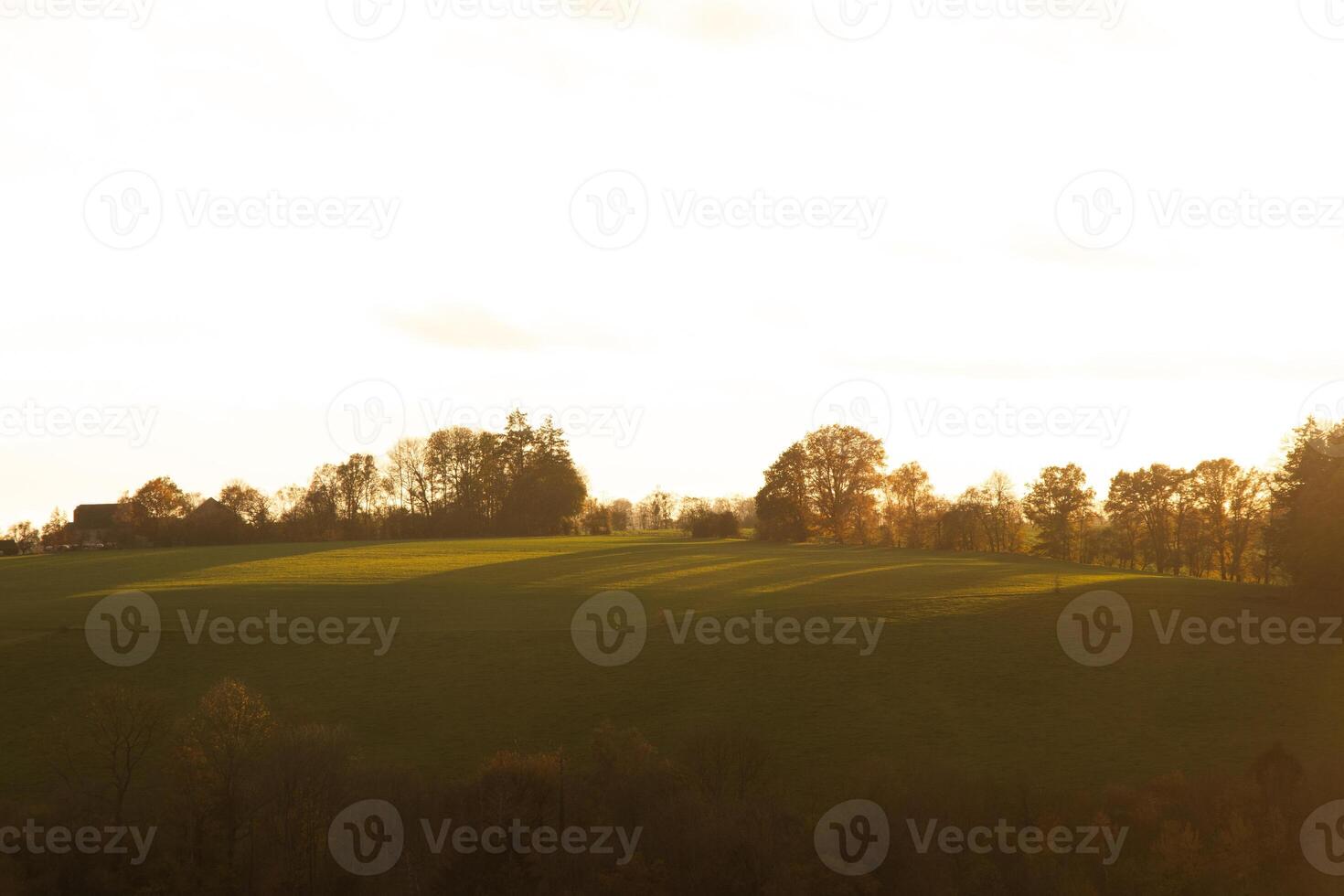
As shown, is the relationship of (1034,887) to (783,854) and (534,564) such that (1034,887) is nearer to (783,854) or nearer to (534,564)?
(783,854)

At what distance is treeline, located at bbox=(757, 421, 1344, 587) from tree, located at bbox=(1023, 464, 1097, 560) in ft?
0.41

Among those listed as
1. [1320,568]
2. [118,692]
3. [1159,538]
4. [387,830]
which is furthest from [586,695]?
[1159,538]

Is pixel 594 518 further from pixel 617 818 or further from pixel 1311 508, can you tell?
pixel 617 818

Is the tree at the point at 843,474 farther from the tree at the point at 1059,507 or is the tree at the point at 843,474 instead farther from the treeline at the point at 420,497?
the treeline at the point at 420,497

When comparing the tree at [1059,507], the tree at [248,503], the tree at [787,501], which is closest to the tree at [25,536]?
the tree at [248,503]

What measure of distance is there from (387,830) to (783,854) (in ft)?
45.7

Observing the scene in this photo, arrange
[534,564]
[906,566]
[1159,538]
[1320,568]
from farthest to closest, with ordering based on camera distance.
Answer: [1159,538]
[534,564]
[906,566]
[1320,568]

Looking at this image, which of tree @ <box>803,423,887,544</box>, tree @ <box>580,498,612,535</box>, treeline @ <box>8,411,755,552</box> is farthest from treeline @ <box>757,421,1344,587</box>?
tree @ <box>580,498,612,535</box>

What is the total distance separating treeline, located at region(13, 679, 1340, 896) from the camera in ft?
111

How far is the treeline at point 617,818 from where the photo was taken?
33906mm

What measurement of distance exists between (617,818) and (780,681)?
1200 centimetres

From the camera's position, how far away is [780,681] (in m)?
46.2

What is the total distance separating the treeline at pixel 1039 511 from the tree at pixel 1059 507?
126mm

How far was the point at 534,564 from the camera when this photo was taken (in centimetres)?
8969
